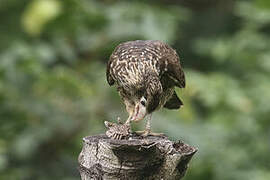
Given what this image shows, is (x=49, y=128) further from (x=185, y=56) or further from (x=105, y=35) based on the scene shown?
(x=185, y=56)

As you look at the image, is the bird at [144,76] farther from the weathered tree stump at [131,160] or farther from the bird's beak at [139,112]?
the weathered tree stump at [131,160]

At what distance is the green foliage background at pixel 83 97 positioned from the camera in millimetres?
5219

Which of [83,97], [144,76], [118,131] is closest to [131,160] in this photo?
[118,131]

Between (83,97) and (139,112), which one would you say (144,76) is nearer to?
(139,112)

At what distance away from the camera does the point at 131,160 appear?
8.38ft

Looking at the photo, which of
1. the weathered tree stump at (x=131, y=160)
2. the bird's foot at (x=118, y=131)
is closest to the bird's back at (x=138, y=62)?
the bird's foot at (x=118, y=131)

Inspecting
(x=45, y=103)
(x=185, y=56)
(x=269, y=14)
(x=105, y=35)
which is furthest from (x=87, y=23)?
(x=185, y=56)

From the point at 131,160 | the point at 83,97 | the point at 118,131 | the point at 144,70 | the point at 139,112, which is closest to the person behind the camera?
the point at 131,160

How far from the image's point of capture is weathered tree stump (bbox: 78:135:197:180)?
2.55 m

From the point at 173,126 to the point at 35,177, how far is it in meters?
1.05

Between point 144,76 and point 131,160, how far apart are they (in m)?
0.68

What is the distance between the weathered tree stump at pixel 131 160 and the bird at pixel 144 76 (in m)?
0.28

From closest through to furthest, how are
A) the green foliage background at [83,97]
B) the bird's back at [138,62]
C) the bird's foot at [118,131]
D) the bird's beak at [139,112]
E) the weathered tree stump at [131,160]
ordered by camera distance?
the weathered tree stump at [131,160] < the bird's foot at [118,131] < the bird's beak at [139,112] < the bird's back at [138,62] < the green foliage background at [83,97]

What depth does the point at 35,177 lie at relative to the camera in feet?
17.5
